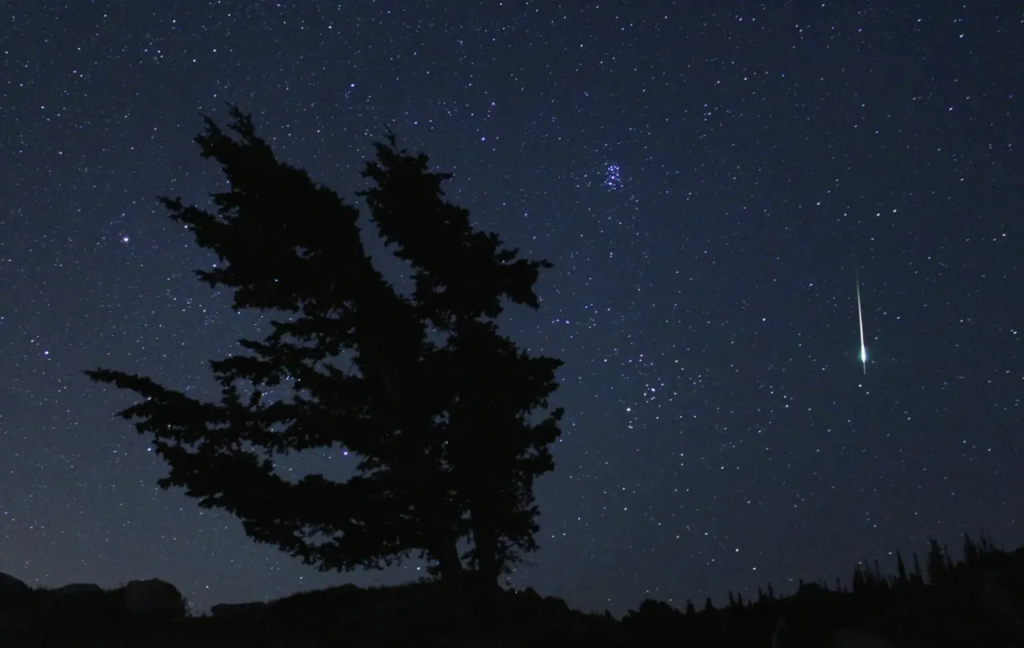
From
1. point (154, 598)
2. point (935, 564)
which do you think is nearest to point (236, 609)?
point (154, 598)

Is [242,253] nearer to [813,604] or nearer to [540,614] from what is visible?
[540,614]

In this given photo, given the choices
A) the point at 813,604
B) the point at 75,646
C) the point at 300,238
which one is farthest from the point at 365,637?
the point at 300,238

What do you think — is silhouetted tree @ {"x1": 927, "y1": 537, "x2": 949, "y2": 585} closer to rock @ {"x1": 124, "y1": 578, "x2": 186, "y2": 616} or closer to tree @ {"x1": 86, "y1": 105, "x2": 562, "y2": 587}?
tree @ {"x1": 86, "y1": 105, "x2": 562, "y2": 587}

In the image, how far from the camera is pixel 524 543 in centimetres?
2005

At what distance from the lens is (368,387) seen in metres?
20.1

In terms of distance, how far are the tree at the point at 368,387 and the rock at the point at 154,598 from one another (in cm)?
281

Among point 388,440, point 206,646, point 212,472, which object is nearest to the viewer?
point 206,646

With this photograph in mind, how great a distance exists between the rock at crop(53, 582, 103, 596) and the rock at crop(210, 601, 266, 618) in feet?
11.8

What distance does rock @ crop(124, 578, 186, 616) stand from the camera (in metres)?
18.8

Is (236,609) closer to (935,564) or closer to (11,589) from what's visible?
(11,589)

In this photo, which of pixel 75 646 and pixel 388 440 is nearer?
pixel 75 646

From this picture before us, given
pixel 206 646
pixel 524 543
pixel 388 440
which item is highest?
pixel 388 440

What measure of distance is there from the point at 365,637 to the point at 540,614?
3.03 m

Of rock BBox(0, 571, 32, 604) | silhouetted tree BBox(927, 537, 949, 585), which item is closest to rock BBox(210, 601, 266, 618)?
rock BBox(0, 571, 32, 604)
